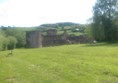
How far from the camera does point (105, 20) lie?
242 ft

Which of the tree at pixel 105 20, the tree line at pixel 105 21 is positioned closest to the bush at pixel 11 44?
the tree line at pixel 105 21

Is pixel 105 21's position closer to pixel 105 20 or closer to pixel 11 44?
pixel 105 20

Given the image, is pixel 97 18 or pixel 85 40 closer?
pixel 97 18

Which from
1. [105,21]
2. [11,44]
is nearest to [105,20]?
[105,21]

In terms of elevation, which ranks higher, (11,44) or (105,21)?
(105,21)

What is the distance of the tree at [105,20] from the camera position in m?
72.0

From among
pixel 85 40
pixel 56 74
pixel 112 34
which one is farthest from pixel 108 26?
pixel 56 74

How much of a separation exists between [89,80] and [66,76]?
2214mm

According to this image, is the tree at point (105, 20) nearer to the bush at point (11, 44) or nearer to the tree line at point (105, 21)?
the tree line at point (105, 21)

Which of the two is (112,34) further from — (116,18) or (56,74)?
(56,74)

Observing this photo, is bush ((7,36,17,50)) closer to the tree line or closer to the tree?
the tree line

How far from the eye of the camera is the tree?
72.0 m

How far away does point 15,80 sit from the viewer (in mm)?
19469

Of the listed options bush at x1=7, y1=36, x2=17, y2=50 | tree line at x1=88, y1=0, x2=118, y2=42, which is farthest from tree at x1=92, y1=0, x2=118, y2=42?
bush at x1=7, y1=36, x2=17, y2=50
